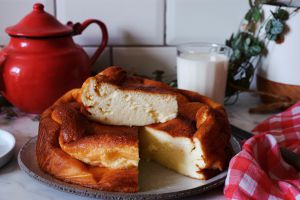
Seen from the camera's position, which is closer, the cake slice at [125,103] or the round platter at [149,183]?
the round platter at [149,183]

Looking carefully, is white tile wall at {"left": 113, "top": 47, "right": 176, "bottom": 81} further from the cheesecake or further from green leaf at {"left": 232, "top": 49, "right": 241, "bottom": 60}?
the cheesecake

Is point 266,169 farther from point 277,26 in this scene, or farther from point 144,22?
point 144,22

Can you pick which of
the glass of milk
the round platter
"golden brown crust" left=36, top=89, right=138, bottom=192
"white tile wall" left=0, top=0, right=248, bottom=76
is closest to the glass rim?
the glass of milk

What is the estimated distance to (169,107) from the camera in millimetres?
756

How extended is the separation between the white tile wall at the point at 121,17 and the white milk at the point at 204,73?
6.5 inches

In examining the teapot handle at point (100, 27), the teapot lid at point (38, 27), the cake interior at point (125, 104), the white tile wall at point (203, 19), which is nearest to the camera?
the cake interior at point (125, 104)

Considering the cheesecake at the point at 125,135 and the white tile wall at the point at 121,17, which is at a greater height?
the white tile wall at the point at 121,17

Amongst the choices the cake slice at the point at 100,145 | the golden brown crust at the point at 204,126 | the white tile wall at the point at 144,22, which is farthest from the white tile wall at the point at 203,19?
the cake slice at the point at 100,145

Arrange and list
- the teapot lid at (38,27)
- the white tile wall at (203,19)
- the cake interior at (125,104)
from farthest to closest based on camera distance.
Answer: the white tile wall at (203,19) < the teapot lid at (38,27) < the cake interior at (125,104)

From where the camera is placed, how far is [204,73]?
3.25 feet

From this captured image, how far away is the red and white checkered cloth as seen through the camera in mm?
633

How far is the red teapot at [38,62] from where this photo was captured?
943mm

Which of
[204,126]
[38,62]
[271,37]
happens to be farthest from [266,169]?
[38,62]

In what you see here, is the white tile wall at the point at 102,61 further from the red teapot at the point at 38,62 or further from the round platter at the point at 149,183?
the round platter at the point at 149,183
